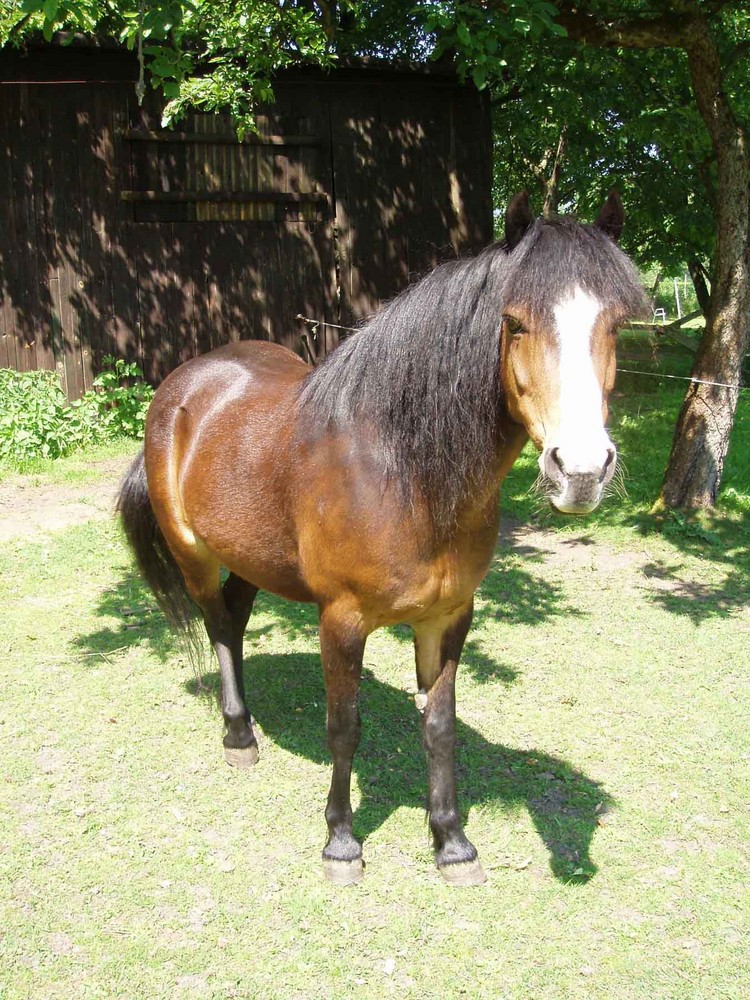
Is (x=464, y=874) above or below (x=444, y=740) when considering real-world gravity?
below

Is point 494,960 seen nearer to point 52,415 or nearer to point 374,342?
point 374,342

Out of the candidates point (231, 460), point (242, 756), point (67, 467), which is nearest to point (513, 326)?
point (231, 460)

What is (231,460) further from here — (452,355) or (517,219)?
(517,219)

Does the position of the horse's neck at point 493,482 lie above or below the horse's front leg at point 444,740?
above

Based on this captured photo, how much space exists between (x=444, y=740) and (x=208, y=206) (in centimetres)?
800

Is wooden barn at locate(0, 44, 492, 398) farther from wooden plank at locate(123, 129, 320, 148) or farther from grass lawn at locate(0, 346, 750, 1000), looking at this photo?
grass lawn at locate(0, 346, 750, 1000)

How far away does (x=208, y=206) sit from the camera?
32.1 feet

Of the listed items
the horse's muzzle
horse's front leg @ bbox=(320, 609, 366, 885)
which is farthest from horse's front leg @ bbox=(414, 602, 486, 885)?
the horse's muzzle

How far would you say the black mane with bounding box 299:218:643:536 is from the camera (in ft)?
7.57

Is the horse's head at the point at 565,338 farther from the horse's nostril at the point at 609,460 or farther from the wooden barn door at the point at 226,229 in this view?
the wooden barn door at the point at 226,229

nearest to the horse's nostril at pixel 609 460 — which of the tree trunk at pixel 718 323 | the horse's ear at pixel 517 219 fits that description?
the horse's ear at pixel 517 219

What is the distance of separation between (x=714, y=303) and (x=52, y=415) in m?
6.52

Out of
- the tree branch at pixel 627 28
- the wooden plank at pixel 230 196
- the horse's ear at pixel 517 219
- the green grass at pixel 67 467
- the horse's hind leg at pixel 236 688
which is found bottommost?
the green grass at pixel 67 467

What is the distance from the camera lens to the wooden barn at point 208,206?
929 centimetres
